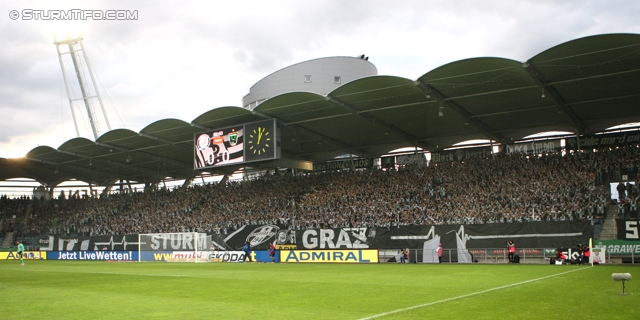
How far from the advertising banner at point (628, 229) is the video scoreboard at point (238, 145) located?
22.1 metres

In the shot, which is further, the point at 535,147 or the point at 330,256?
the point at 535,147

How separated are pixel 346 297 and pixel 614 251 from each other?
20.9m

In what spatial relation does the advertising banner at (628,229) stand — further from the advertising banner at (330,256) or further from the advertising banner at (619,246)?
the advertising banner at (330,256)

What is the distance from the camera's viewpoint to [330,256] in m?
35.3

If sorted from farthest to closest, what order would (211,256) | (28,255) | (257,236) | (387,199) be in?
(28,255) < (257,236) < (387,199) < (211,256)

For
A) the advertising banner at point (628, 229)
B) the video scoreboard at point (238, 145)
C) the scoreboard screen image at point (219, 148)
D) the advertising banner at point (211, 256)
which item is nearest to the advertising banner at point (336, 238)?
the advertising banner at point (211, 256)

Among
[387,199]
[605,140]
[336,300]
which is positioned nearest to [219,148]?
[387,199]

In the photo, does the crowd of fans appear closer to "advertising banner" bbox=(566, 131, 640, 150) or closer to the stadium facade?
"advertising banner" bbox=(566, 131, 640, 150)

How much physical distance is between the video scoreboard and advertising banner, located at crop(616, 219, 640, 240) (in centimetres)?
2207

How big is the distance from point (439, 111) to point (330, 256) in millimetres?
12578

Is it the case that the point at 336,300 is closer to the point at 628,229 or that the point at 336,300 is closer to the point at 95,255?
the point at 628,229

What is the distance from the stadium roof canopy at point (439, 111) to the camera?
97.1 ft

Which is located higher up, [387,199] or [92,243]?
[387,199]

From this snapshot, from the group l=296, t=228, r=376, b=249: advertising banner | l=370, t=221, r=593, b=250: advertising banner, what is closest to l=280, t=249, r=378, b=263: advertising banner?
l=370, t=221, r=593, b=250: advertising banner
